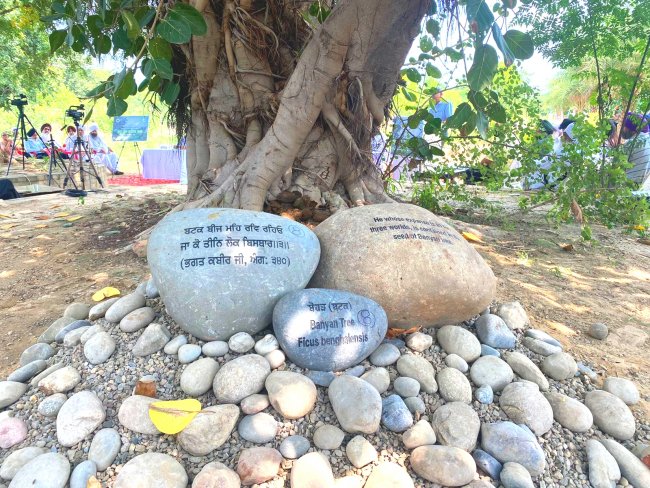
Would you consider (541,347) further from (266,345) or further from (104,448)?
(104,448)

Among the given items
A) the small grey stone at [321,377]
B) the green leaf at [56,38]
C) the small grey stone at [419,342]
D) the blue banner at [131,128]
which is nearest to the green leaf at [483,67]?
the small grey stone at [419,342]

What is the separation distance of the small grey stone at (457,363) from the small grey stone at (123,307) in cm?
139

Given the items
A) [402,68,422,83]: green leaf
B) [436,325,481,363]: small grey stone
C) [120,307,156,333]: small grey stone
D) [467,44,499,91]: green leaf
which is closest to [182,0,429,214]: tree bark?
[402,68,422,83]: green leaf

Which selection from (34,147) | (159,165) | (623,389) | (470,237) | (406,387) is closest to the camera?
(406,387)

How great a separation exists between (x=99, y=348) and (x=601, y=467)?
5.98 feet

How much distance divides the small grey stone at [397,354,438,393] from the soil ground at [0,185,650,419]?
80cm

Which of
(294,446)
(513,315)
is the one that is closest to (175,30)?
(294,446)

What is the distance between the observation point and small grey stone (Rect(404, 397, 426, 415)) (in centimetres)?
141

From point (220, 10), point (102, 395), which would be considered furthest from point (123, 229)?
point (102, 395)

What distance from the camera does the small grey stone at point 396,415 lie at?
134 cm

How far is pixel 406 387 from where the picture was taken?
1.47 meters

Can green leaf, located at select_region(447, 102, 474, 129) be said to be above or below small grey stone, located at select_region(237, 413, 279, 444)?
above

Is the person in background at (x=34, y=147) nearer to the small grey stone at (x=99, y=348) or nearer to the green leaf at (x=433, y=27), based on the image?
the green leaf at (x=433, y=27)

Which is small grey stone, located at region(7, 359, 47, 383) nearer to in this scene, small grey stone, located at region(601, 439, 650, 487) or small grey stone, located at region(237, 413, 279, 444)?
small grey stone, located at region(237, 413, 279, 444)
